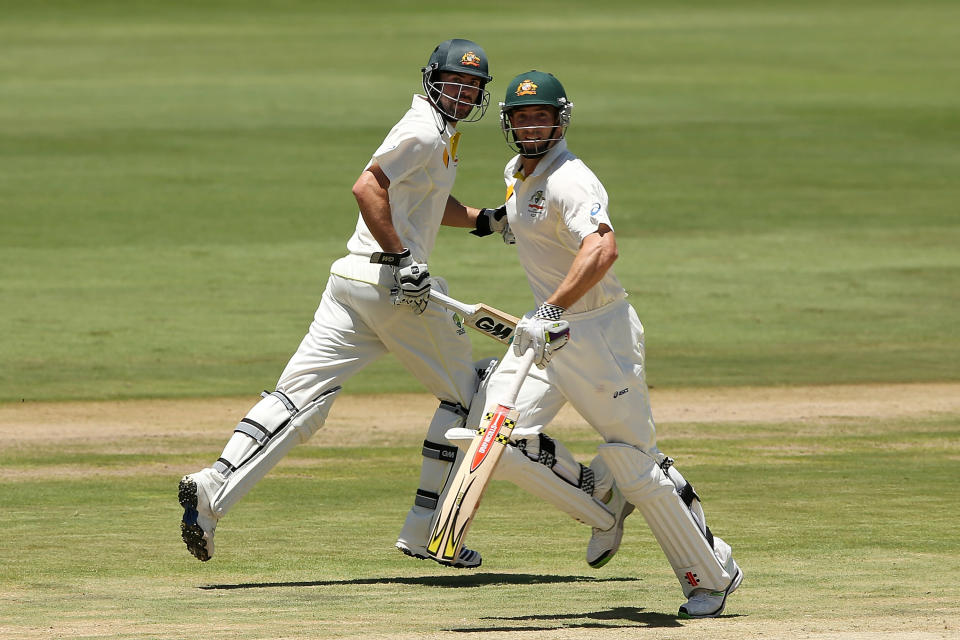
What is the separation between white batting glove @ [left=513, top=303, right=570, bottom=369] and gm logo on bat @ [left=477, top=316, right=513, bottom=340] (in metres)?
0.95

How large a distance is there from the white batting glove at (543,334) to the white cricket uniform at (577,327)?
197 mm

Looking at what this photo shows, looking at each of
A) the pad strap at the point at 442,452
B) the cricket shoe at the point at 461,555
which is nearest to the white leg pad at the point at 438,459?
the pad strap at the point at 442,452

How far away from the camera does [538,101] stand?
6.50m

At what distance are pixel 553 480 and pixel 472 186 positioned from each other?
16845 mm

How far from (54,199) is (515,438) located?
1712cm

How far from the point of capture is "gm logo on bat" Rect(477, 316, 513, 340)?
7207 mm

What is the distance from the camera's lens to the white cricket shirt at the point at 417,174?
24.2ft

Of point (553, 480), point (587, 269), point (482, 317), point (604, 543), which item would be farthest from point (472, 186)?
point (587, 269)

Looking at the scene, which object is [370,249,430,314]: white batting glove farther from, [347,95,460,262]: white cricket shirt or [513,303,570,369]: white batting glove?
[513,303,570,369]: white batting glove

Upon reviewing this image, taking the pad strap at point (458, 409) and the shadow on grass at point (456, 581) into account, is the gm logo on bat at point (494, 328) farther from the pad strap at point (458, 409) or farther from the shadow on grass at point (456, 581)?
the shadow on grass at point (456, 581)

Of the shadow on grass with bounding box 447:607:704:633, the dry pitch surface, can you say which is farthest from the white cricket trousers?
the dry pitch surface

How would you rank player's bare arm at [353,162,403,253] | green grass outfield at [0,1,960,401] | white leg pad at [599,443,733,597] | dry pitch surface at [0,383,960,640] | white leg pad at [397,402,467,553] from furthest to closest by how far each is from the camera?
green grass outfield at [0,1,960,401]
dry pitch surface at [0,383,960,640]
white leg pad at [397,402,467,553]
player's bare arm at [353,162,403,253]
white leg pad at [599,443,733,597]

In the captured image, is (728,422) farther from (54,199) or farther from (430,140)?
(54,199)

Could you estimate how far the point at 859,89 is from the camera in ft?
109
